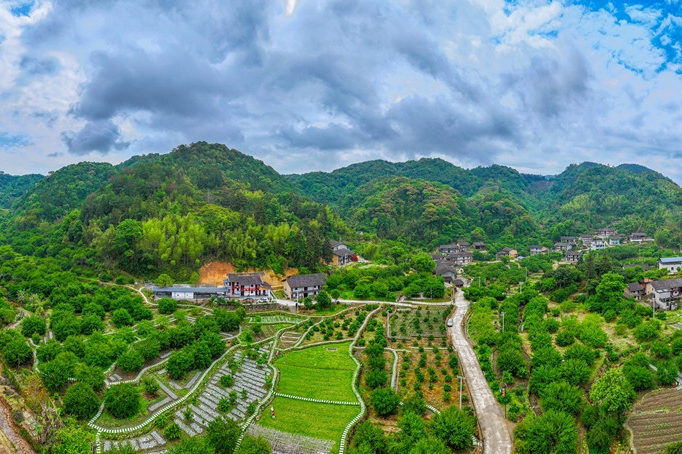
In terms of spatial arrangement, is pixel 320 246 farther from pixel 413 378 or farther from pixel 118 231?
pixel 413 378

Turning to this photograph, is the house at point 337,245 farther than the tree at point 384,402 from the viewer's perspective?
Yes

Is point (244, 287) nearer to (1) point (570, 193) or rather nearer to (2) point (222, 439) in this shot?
(2) point (222, 439)

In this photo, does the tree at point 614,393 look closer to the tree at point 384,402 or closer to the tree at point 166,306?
the tree at point 384,402

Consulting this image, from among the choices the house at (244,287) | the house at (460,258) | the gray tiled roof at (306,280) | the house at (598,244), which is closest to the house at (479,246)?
the house at (460,258)

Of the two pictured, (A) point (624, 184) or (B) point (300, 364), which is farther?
(A) point (624, 184)

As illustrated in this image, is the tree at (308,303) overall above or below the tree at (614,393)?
above

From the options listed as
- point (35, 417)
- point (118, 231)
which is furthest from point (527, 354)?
point (118, 231)

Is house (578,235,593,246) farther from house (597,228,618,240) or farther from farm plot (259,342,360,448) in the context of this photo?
farm plot (259,342,360,448)
